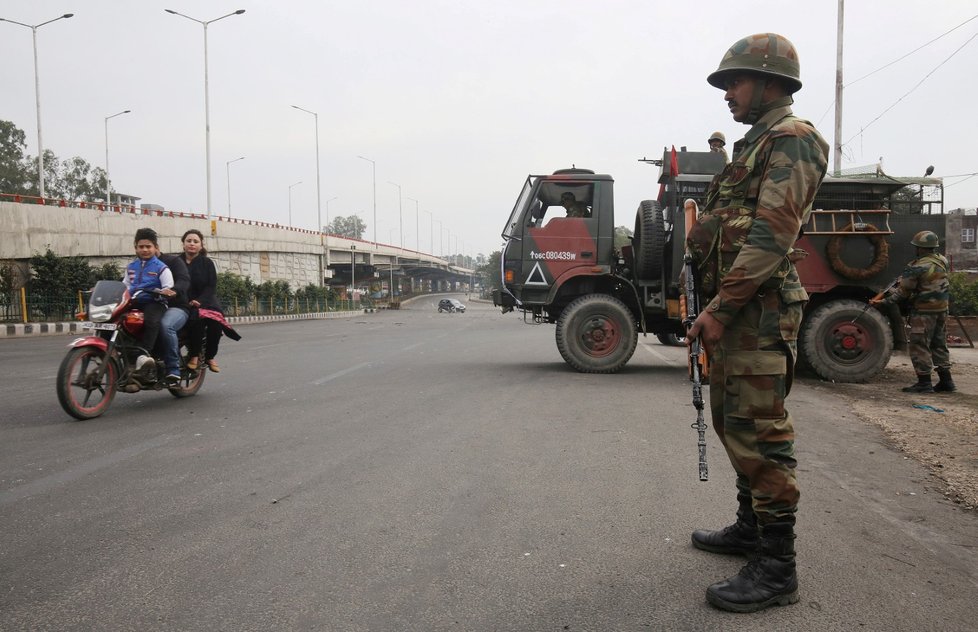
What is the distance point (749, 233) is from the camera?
257cm

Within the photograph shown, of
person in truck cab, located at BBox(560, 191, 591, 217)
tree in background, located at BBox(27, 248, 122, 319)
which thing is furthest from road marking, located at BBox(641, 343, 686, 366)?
tree in background, located at BBox(27, 248, 122, 319)

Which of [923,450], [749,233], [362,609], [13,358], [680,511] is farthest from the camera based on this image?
[13,358]

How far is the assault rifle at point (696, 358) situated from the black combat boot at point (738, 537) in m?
0.22

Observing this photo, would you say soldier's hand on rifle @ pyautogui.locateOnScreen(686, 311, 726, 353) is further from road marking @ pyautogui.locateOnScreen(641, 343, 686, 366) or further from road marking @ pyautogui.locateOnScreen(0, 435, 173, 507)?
road marking @ pyautogui.locateOnScreen(641, 343, 686, 366)

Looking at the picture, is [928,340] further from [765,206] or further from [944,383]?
[765,206]

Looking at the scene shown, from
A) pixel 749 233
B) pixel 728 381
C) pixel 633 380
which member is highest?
pixel 749 233

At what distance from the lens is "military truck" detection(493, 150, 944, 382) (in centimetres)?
825

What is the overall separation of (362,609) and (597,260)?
24.0 ft

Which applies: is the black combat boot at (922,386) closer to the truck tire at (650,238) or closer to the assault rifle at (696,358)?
the truck tire at (650,238)

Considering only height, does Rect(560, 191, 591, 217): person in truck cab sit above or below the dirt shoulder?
above

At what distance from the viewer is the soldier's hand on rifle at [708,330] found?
2.57 metres

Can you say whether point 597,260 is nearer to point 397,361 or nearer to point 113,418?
point 397,361

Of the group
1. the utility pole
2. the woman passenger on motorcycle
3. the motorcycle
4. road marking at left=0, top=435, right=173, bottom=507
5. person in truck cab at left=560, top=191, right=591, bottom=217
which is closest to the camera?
road marking at left=0, top=435, right=173, bottom=507

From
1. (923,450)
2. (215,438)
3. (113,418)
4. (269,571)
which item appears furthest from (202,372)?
(923,450)
